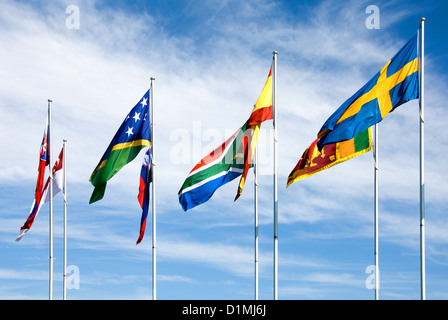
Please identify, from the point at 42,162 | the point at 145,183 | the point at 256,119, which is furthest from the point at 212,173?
the point at 42,162

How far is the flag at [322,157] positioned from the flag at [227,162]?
7.31ft

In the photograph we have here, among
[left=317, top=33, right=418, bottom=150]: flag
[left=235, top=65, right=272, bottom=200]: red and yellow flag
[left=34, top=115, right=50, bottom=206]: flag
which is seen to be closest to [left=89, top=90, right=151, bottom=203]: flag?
[left=235, top=65, right=272, bottom=200]: red and yellow flag

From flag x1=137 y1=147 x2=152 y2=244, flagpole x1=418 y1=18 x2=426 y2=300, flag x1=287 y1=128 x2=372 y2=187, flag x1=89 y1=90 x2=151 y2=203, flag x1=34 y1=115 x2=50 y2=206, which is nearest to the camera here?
flagpole x1=418 y1=18 x2=426 y2=300

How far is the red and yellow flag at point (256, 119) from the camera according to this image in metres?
27.9

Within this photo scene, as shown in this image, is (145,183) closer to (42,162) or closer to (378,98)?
(42,162)

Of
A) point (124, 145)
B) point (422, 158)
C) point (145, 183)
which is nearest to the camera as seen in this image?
point (422, 158)

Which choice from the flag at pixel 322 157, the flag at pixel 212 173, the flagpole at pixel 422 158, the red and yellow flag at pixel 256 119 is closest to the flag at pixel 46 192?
the flag at pixel 212 173

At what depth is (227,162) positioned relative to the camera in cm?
2888

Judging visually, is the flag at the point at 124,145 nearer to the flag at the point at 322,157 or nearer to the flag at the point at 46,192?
the flag at the point at 46,192

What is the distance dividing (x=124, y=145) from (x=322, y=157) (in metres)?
8.71

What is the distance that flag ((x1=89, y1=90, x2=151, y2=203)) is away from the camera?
1161 inches

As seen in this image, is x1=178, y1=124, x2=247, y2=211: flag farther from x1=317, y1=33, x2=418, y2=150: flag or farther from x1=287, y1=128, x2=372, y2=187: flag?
x1=317, y1=33, x2=418, y2=150: flag
